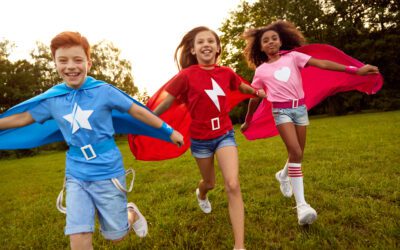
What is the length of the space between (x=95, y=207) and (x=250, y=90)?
2685mm

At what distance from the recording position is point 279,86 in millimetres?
4809

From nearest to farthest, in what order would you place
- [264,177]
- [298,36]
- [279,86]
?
[279,86], [298,36], [264,177]

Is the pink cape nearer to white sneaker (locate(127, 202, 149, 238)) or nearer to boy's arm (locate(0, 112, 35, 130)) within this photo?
white sneaker (locate(127, 202, 149, 238))

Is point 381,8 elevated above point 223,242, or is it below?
above

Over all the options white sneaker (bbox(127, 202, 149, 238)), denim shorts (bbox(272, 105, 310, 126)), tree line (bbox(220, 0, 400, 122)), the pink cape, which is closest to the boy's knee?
the pink cape

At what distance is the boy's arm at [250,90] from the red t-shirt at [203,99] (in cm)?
63

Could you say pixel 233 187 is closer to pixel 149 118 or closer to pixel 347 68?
pixel 149 118

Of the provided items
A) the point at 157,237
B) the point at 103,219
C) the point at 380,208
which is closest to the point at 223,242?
the point at 157,237

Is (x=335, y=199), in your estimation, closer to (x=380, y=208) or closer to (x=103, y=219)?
(x=380, y=208)

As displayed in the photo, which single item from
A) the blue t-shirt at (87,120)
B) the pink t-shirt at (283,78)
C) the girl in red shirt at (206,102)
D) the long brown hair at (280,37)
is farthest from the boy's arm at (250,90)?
the blue t-shirt at (87,120)

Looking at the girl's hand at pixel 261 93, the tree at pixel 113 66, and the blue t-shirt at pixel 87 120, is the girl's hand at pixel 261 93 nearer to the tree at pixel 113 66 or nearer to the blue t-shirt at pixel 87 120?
the blue t-shirt at pixel 87 120

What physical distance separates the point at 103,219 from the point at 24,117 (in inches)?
53.1

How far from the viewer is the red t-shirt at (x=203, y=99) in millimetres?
3947

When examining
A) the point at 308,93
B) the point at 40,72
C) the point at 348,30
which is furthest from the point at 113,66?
the point at 308,93
